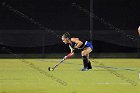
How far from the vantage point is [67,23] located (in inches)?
934

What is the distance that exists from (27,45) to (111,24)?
4306mm

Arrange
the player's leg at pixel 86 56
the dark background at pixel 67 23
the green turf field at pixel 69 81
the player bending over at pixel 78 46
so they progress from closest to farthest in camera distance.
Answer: the green turf field at pixel 69 81, the player bending over at pixel 78 46, the player's leg at pixel 86 56, the dark background at pixel 67 23

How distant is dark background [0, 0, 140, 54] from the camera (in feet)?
76.3

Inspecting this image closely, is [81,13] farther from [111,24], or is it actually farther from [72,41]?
[72,41]

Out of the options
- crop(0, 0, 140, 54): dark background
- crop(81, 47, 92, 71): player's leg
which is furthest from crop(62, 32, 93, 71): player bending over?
crop(0, 0, 140, 54): dark background

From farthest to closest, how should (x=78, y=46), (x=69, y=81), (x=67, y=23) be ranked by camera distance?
(x=67, y=23), (x=78, y=46), (x=69, y=81)

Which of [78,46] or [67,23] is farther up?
[67,23]

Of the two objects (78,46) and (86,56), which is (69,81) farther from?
(86,56)

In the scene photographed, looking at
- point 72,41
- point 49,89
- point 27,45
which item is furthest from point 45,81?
A: point 27,45

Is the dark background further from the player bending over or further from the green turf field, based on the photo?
the player bending over

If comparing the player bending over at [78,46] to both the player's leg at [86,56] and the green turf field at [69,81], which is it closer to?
the player's leg at [86,56]

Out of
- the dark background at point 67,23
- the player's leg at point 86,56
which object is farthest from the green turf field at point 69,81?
the dark background at point 67,23

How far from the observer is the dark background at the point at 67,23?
23.2 metres

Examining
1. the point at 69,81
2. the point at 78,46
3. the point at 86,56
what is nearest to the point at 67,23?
the point at 86,56
